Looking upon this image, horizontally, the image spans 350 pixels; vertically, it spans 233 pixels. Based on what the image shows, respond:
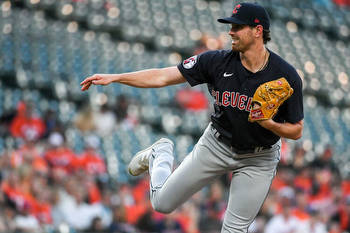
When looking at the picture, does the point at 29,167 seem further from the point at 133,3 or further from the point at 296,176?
the point at 133,3

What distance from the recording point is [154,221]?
24.9 ft

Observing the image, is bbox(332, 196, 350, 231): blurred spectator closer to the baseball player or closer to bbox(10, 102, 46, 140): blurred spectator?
bbox(10, 102, 46, 140): blurred spectator

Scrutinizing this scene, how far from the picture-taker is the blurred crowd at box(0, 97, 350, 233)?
718cm

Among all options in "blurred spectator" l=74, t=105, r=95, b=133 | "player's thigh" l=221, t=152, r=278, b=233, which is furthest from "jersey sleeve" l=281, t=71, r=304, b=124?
"blurred spectator" l=74, t=105, r=95, b=133

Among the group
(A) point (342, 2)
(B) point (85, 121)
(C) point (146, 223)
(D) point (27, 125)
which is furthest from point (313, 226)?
(A) point (342, 2)

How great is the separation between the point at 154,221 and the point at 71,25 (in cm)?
460

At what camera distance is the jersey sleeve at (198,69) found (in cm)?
427

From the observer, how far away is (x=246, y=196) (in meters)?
4.29

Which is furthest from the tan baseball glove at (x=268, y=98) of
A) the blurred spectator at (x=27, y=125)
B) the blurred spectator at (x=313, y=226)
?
the blurred spectator at (x=27, y=125)

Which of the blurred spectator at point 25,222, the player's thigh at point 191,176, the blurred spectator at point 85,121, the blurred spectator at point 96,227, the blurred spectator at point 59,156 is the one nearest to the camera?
the player's thigh at point 191,176

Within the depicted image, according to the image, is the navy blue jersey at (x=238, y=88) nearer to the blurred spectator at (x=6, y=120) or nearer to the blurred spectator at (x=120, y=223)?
the blurred spectator at (x=120, y=223)

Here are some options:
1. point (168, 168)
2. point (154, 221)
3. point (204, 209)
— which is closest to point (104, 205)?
point (154, 221)

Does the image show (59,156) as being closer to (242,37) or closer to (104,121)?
(104,121)

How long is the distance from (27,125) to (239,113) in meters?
4.70
